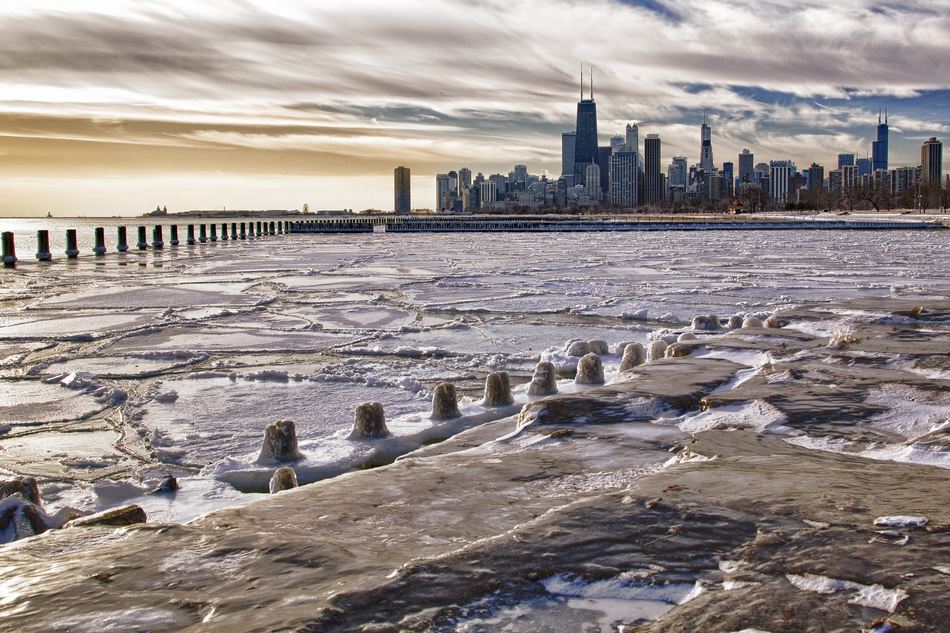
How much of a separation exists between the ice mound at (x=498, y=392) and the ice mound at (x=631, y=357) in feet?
4.19

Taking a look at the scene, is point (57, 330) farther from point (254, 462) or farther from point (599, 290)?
point (599, 290)

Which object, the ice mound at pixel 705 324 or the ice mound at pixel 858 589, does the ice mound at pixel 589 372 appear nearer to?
the ice mound at pixel 705 324

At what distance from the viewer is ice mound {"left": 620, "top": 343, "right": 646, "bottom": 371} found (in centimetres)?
652

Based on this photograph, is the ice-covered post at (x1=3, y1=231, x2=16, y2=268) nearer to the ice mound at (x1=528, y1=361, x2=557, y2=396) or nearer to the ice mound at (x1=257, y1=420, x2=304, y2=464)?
the ice mound at (x1=528, y1=361, x2=557, y2=396)

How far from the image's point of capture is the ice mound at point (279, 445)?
4359mm

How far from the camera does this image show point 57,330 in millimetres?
9828

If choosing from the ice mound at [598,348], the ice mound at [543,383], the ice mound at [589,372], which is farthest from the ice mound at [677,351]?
the ice mound at [543,383]

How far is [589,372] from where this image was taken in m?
6.07

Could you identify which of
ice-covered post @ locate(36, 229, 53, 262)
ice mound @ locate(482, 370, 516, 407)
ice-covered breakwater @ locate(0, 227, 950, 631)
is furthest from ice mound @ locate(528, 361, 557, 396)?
ice-covered post @ locate(36, 229, 53, 262)

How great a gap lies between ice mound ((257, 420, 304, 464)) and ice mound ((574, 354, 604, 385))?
A: 2.41m

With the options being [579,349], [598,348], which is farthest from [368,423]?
[598,348]

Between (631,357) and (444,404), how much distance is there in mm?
1959

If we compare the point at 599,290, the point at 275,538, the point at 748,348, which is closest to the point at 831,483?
the point at 275,538

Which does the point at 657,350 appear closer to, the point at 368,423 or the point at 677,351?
the point at 677,351
